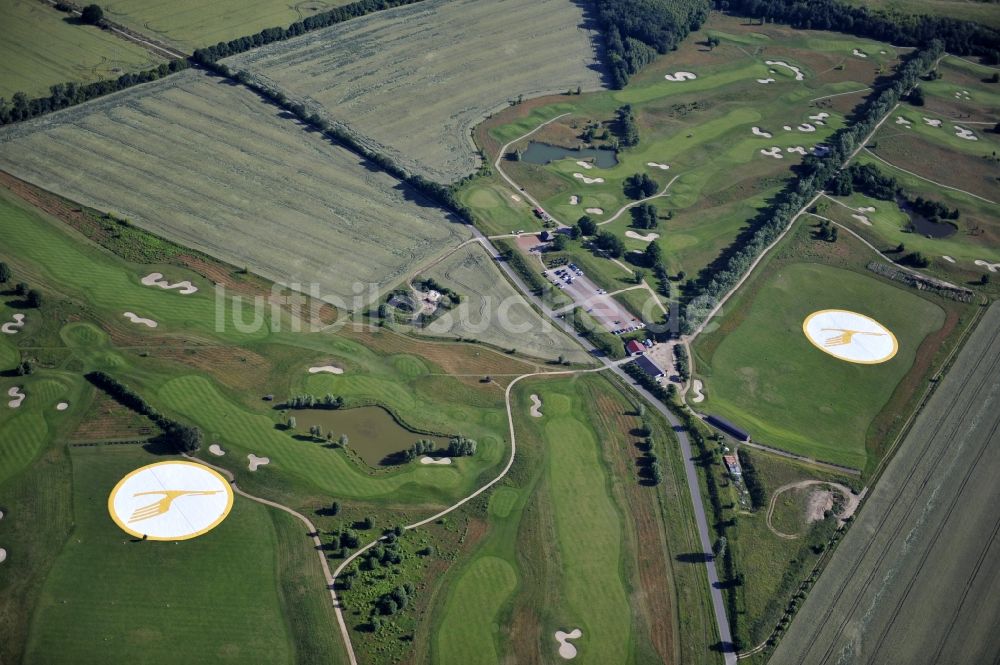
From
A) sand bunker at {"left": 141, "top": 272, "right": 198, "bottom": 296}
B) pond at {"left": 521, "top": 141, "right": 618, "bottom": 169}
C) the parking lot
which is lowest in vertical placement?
sand bunker at {"left": 141, "top": 272, "right": 198, "bottom": 296}

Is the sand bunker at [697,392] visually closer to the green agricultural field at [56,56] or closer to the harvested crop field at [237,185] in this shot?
the harvested crop field at [237,185]

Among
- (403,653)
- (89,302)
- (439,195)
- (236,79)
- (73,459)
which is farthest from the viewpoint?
(236,79)

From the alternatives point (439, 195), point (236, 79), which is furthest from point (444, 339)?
point (236, 79)

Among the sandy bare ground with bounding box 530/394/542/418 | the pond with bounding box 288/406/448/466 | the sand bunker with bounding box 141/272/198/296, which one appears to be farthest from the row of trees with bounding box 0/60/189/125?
the sandy bare ground with bounding box 530/394/542/418

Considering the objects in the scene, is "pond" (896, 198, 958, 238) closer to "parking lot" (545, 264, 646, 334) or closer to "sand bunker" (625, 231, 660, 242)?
"sand bunker" (625, 231, 660, 242)

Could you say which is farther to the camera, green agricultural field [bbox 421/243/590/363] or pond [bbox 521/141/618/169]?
pond [bbox 521/141/618/169]

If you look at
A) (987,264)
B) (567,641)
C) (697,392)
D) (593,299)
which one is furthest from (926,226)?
(567,641)

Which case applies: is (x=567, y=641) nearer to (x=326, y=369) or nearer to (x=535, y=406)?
(x=535, y=406)

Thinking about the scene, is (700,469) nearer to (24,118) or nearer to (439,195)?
(439,195)
